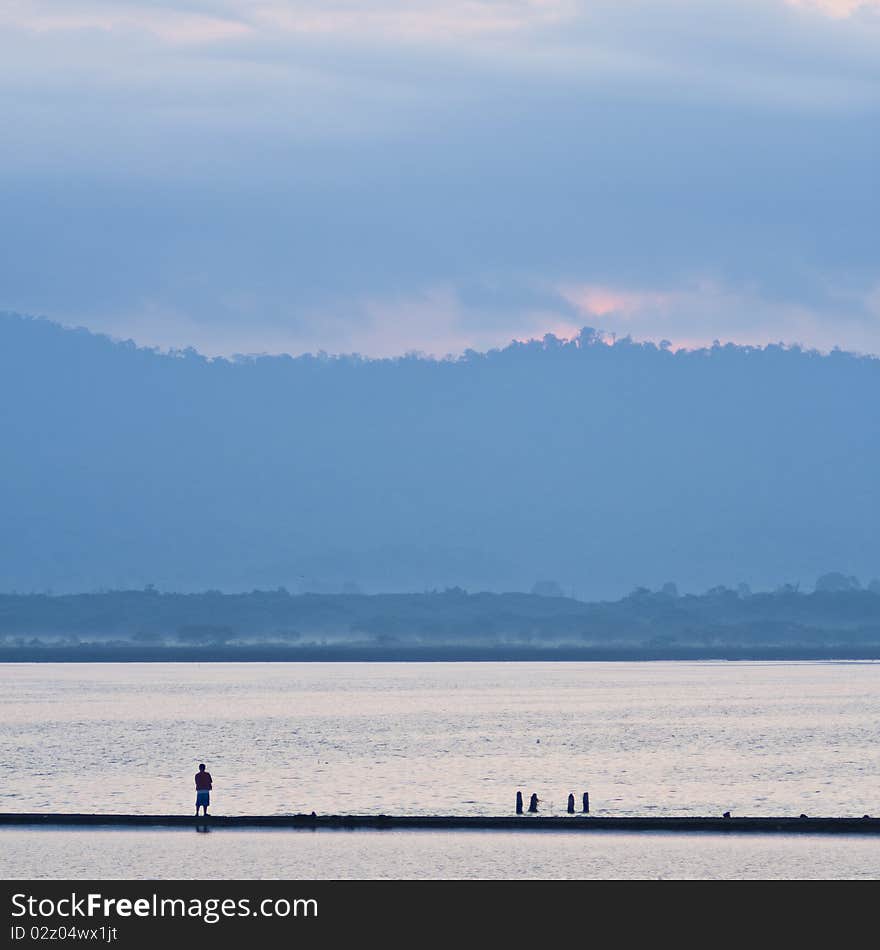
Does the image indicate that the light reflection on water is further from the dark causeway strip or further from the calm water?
the dark causeway strip

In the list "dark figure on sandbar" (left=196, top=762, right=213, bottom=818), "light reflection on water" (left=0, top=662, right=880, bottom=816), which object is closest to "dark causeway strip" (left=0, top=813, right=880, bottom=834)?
"dark figure on sandbar" (left=196, top=762, right=213, bottom=818)

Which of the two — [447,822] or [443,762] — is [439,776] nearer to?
[443,762]

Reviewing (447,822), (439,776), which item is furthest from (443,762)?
(447,822)

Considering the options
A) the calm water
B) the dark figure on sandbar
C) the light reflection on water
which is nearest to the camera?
the calm water

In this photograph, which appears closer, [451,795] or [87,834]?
[87,834]

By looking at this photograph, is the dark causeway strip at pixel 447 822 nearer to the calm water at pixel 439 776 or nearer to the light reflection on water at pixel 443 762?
the calm water at pixel 439 776

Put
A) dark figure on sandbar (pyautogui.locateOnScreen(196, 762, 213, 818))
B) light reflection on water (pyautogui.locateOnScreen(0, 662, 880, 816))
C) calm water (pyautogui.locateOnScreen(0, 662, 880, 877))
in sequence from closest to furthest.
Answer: calm water (pyautogui.locateOnScreen(0, 662, 880, 877)) < dark figure on sandbar (pyautogui.locateOnScreen(196, 762, 213, 818)) < light reflection on water (pyautogui.locateOnScreen(0, 662, 880, 816))

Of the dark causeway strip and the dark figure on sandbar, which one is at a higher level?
the dark figure on sandbar
